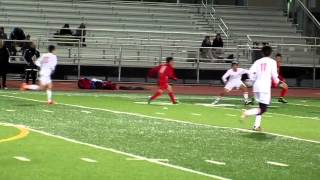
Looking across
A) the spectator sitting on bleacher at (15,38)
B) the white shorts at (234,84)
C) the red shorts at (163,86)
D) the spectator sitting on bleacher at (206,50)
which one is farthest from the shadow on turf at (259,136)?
the spectator sitting on bleacher at (206,50)

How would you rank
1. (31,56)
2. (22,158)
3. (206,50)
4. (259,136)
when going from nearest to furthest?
1. (22,158)
2. (259,136)
3. (31,56)
4. (206,50)

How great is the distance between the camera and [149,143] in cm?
1193

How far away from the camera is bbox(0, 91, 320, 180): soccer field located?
9.16m

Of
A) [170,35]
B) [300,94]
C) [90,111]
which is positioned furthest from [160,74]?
[170,35]

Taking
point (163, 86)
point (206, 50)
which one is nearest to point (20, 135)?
point (163, 86)

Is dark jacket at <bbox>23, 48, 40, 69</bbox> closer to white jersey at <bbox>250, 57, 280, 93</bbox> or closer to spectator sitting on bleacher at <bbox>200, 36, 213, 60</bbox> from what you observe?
spectator sitting on bleacher at <bbox>200, 36, 213, 60</bbox>

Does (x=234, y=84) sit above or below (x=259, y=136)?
above

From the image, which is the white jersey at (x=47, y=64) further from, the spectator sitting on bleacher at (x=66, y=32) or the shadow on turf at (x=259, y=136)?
the spectator sitting on bleacher at (x=66, y=32)

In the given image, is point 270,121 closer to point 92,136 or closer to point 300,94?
point 92,136

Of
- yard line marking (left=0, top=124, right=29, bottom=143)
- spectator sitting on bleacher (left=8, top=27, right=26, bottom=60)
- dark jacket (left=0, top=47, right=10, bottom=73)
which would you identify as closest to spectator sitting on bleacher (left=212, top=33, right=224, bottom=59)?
spectator sitting on bleacher (left=8, top=27, right=26, bottom=60)

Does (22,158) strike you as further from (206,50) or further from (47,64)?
(206,50)

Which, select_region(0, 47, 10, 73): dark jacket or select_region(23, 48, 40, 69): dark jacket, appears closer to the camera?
select_region(0, 47, 10, 73): dark jacket

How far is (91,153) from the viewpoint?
1057 cm

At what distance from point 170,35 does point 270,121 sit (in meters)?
18.9
